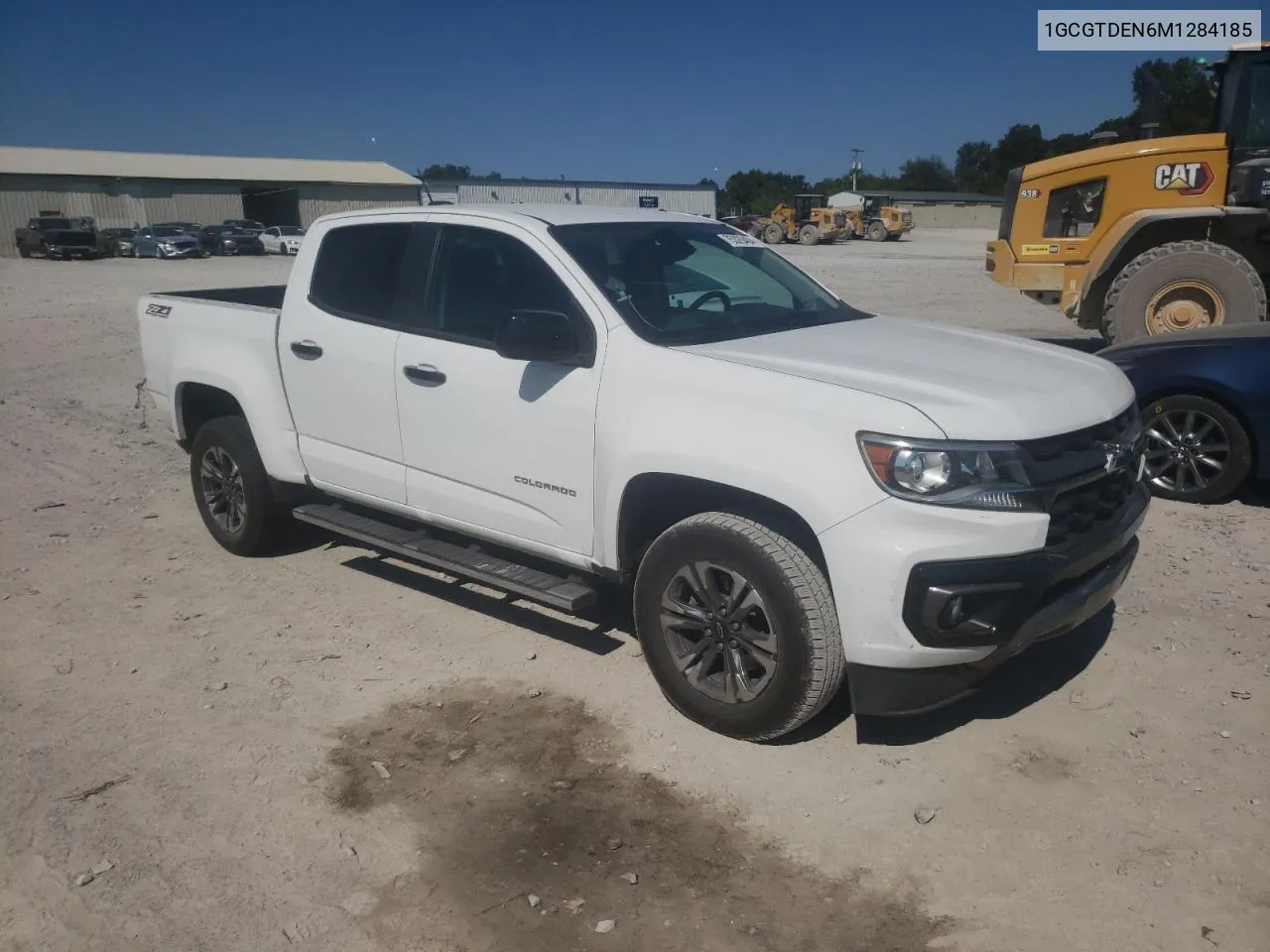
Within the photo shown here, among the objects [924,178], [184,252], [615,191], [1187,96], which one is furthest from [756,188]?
[1187,96]

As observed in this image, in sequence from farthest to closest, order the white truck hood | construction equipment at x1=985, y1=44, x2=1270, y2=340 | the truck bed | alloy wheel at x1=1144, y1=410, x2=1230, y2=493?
1. construction equipment at x1=985, y1=44, x2=1270, y2=340
2. the truck bed
3. alloy wheel at x1=1144, y1=410, x2=1230, y2=493
4. the white truck hood

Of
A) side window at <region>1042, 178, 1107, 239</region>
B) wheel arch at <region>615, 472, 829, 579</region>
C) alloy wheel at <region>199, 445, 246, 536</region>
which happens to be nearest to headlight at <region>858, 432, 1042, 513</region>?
wheel arch at <region>615, 472, 829, 579</region>

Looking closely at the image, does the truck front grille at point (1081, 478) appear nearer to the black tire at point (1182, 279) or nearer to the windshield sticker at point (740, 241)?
the windshield sticker at point (740, 241)

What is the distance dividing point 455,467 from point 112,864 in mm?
2016

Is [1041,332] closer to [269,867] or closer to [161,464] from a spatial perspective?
[161,464]

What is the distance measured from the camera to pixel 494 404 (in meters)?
4.35

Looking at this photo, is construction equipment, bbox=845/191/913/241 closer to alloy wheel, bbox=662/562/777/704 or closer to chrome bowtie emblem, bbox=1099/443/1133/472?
chrome bowtie emblem, bbox=1099/443/1133/472

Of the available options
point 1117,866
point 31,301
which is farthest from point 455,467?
point 31,301

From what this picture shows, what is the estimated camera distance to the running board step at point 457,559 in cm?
425

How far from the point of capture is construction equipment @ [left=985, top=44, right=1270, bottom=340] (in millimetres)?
9812

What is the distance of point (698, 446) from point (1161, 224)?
8.68m

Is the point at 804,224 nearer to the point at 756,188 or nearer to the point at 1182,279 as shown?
the point at 1182,279

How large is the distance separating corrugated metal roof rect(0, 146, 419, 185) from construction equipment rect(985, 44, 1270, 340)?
2340 inches

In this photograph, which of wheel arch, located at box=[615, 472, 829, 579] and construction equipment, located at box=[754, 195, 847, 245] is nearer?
wheel arch, located at box=[615, 472, 829, 579]
